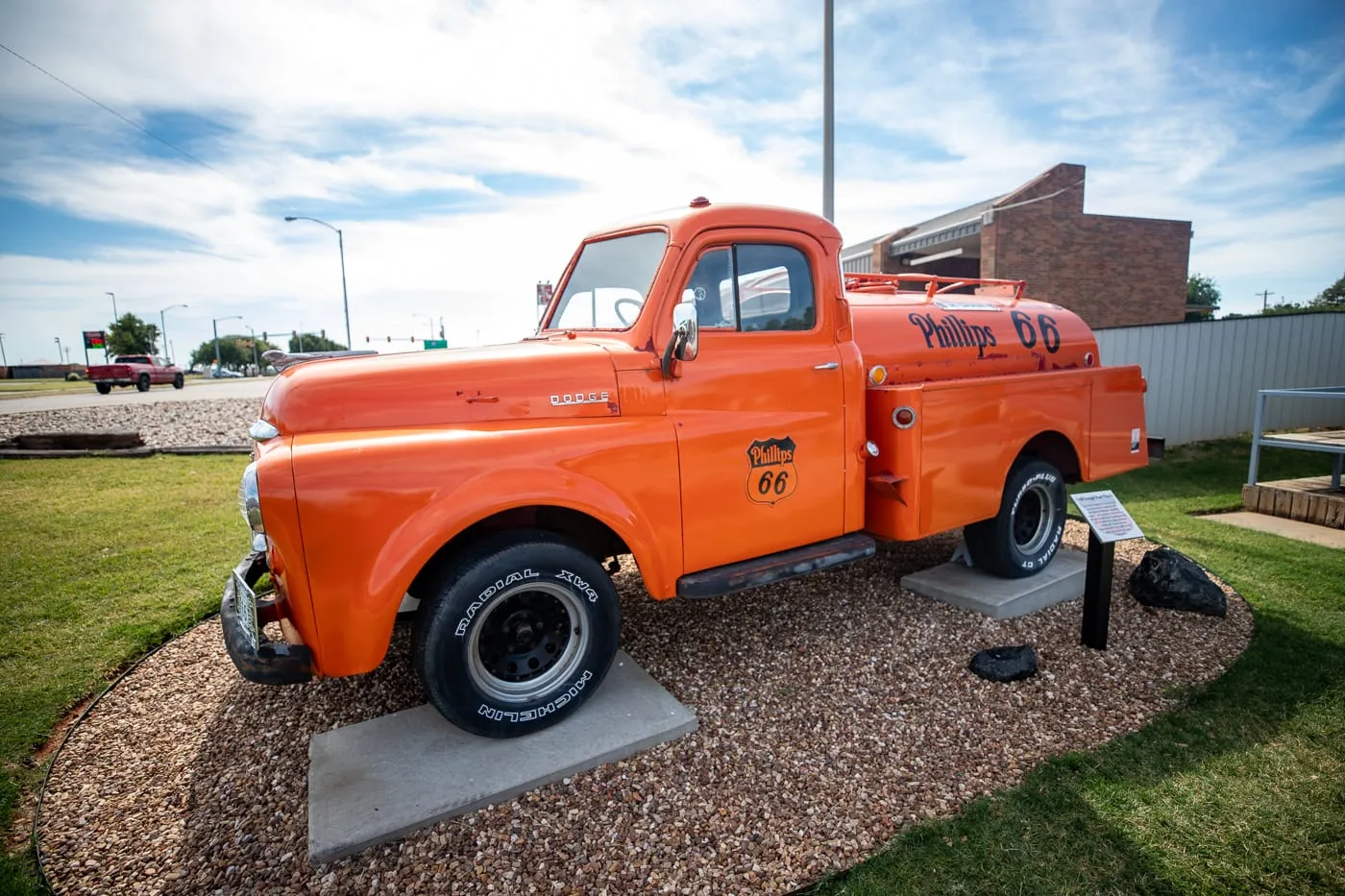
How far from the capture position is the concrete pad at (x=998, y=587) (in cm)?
453

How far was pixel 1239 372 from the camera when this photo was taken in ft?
33.8

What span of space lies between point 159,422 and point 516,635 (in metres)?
14.9

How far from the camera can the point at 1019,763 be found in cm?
308

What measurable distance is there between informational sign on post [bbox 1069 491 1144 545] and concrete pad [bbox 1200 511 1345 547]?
3461 millimetres

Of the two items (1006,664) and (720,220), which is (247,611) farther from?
(1006,664)

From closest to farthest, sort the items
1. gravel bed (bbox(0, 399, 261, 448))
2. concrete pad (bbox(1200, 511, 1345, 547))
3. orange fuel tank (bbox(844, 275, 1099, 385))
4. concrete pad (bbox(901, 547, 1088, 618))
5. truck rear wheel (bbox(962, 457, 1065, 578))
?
orange fuel tank (bbox(844, 275, 1099, 385)) < concrete pad (bbox(901, 547, 1088, 618)) < truck rear wheel (bbox(962, 457, 1065, 578)) < concrete pad (bbox(1200, 511, 1345, 547)) < gravel bed (bbox(0, 399, 261, 448))

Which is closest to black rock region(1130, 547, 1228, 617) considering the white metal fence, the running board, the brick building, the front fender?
the running board

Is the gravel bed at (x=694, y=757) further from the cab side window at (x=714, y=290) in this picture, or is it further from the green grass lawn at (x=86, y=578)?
the cab side window at (x=714, y=290)

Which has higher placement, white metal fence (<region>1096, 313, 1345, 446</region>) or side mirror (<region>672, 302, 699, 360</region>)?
side mirror (<region>672, 302, 699, 360</region>)

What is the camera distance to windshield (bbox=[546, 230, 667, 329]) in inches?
141

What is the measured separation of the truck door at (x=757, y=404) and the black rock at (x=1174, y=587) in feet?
8.10

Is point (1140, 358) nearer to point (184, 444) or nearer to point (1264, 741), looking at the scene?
point (1264, 741)

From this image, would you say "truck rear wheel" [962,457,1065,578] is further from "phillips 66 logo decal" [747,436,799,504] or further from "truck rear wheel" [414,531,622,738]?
"truck rear wheel" [414,531,622,738]

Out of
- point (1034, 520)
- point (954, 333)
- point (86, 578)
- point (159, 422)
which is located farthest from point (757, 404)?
point (159, 422)
